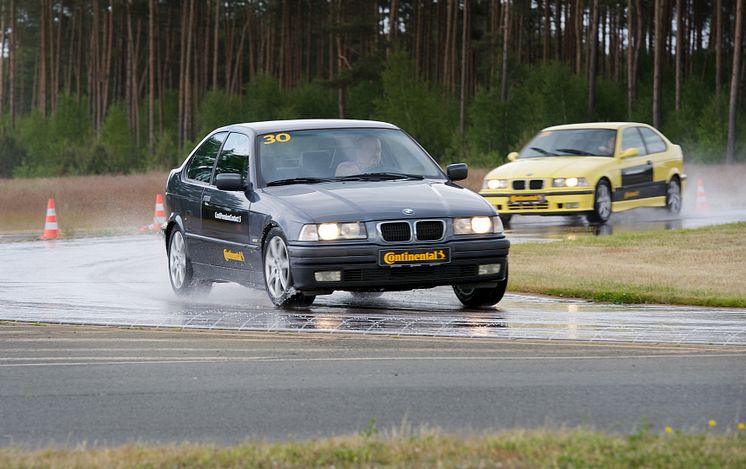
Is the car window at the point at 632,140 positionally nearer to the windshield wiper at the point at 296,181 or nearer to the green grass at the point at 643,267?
the green grass at the point at 643,267

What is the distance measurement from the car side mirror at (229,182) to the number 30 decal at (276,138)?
1.76 feet

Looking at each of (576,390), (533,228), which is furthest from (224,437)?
(533,228)

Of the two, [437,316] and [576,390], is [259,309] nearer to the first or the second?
[437,316]

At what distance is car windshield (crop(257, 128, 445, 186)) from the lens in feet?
41.0

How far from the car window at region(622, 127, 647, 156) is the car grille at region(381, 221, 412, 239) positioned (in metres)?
13.2

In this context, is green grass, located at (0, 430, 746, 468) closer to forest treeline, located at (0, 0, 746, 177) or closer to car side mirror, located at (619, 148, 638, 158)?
car side mirror, located at (619, 148, 638, 158)

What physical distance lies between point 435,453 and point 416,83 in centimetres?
5042

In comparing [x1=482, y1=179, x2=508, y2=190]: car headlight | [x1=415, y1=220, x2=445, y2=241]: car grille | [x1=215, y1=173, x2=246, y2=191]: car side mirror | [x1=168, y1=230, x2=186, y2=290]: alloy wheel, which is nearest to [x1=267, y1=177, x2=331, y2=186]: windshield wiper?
[x1=215, y1=173, x2=246, y2=191]: car side mirror

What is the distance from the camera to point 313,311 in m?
11.6

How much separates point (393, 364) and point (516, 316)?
289cm

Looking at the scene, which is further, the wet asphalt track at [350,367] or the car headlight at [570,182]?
the car headlight at [570,182]

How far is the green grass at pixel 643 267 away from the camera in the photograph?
12.6 meters

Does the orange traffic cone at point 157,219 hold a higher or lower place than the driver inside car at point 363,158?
lower

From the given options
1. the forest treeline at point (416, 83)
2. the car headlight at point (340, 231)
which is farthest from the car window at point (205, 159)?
the forest treeline at point (416, 83)
